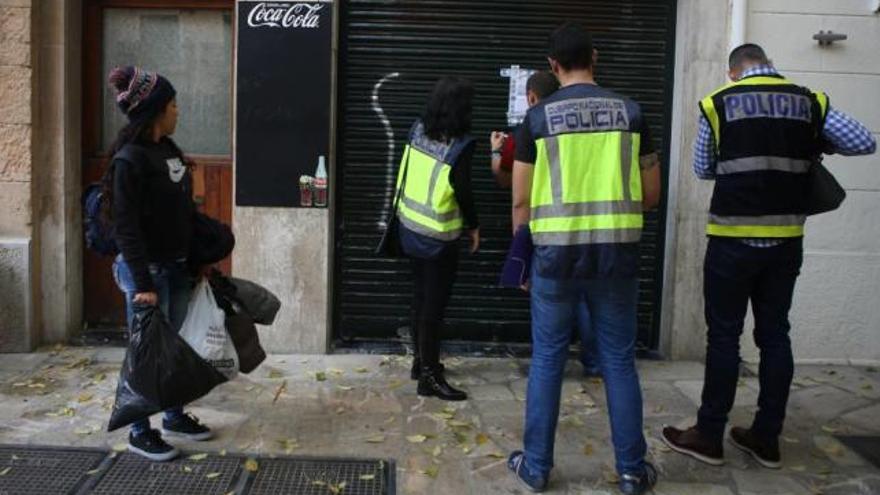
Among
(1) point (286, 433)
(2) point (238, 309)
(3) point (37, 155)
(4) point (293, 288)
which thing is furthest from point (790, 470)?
(3) point (37, 155)

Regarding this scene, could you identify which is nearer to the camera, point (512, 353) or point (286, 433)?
point (286, 433)

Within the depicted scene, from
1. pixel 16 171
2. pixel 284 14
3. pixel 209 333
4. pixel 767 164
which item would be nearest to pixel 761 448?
pixel 767 164

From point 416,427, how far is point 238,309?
1134mm

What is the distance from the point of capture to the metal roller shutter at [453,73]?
600 cm

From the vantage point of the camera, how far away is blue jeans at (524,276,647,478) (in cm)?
377

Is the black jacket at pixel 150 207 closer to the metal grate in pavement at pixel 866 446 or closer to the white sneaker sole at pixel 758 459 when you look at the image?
the white sneaker sole at pixel 758 459

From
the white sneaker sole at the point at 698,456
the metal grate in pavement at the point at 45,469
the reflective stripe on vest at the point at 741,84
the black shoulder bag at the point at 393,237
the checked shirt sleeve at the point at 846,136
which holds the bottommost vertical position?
the metal grate in pavement at the point at 45,469

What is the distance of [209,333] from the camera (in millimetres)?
4102

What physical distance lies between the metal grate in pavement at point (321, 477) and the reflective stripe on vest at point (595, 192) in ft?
4.45

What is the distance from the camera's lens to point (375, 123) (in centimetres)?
605

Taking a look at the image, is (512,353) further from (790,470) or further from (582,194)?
(582,194)

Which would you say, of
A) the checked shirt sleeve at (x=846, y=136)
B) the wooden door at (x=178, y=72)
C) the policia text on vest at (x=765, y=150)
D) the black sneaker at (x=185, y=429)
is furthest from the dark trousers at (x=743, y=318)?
the wooden door at (x=178, y=72)

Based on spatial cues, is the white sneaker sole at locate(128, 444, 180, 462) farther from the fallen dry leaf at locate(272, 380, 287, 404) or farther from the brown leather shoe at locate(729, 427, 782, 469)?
the brown leather shoe at locate(729, 427, 782, 469)

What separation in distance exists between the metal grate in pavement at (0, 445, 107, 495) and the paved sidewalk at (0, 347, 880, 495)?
14 centimetres
